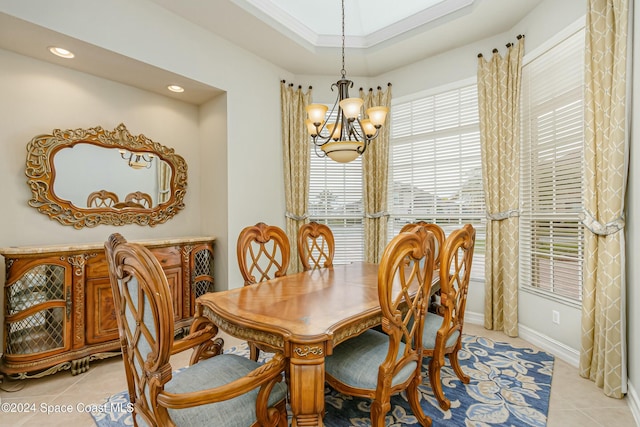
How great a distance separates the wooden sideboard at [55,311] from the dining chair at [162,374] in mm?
1574

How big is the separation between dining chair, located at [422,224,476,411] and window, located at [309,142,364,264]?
7.12ft

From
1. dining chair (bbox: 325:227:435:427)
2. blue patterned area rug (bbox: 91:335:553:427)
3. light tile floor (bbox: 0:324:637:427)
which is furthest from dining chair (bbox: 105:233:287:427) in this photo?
light tile floor (bbox: 0:324:637:427)

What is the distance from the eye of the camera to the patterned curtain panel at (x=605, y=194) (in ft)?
6.56

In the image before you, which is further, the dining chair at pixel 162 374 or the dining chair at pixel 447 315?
the dining chair at pixel 447 315

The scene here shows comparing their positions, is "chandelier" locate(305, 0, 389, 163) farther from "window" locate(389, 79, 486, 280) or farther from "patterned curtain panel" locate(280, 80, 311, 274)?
"window" locate(389, 79, 486, 280)

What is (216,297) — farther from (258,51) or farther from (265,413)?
(258,51)

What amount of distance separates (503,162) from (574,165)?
25.6 inches

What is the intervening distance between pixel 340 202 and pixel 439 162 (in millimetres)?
1384

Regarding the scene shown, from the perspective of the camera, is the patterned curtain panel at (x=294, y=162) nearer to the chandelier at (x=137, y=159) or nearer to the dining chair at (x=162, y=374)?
the chandelier at (x=137, y=159)

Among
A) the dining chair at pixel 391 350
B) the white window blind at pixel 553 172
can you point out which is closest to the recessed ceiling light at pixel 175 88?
the dining chair at pixel 391 350

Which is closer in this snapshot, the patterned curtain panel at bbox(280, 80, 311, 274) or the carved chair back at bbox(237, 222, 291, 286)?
the carved chair back at bbox(237, 222, 291, 286)

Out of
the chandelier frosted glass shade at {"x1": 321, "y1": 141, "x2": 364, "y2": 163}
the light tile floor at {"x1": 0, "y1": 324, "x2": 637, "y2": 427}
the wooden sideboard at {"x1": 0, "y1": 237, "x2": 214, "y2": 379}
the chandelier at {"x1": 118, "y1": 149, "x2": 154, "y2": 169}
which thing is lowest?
the light tile floor at {"x1": 0, "y1": 324, "x2": 637, "y2": 427}

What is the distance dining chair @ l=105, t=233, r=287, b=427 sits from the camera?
37.7 inches

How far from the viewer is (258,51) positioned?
11.7ft
